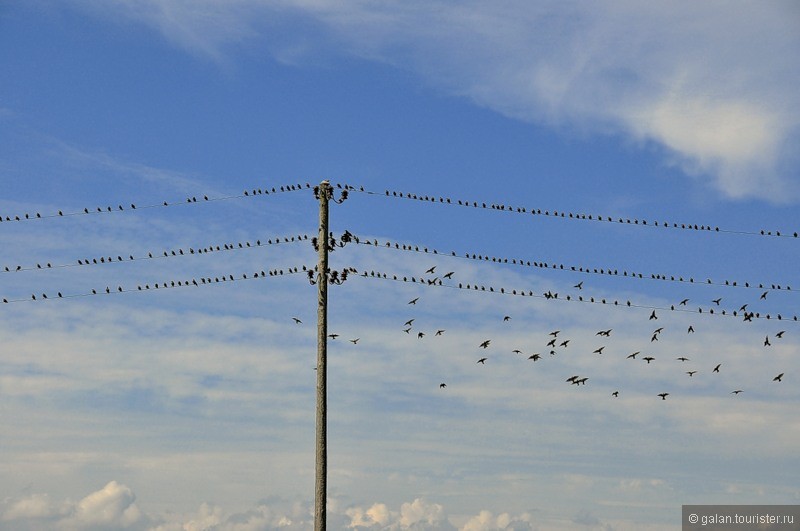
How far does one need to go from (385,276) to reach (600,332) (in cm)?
818

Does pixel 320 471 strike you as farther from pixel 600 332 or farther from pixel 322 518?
pixel 600 332

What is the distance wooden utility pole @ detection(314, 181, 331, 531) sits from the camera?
3603cm

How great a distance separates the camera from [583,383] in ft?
141

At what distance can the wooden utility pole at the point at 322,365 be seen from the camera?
118 ft

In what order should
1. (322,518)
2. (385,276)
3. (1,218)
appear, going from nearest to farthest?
(322,518) < (385,276) < (1,218)

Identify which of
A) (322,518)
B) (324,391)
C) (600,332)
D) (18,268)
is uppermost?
(18,268)

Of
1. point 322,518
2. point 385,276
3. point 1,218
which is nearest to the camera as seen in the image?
point 322,518

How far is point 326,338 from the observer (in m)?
37.1

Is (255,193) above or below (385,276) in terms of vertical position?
above

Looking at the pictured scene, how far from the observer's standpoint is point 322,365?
121 feet

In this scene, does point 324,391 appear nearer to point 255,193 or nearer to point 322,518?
point 322,518

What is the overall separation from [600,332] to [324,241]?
1089 centimetres

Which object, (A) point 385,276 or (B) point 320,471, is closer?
(B) point 320,471

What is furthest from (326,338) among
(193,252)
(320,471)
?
(193,252)
